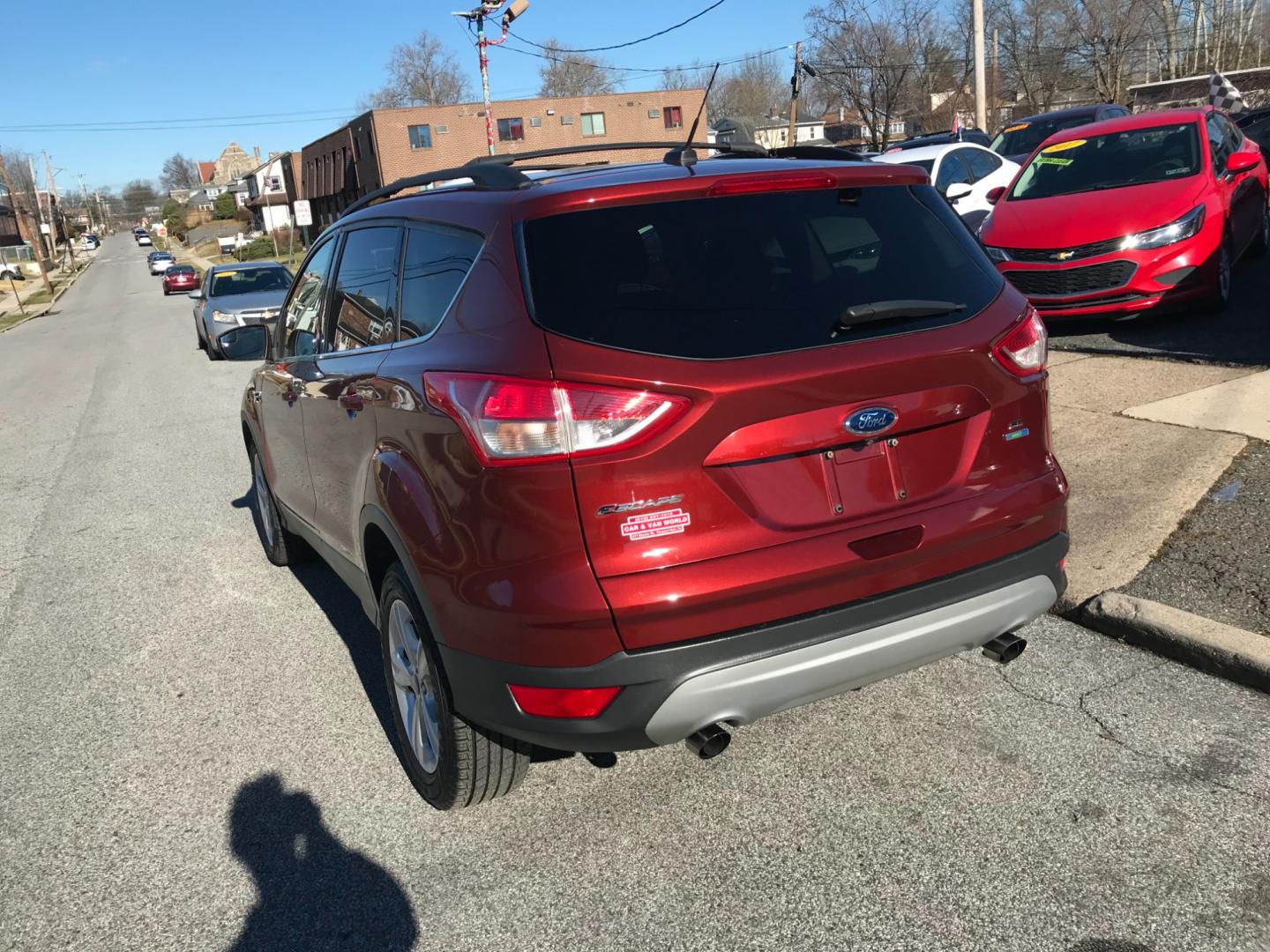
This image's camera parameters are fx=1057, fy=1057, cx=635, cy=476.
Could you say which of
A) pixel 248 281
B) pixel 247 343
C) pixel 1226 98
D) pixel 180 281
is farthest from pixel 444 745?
pixel 180 281

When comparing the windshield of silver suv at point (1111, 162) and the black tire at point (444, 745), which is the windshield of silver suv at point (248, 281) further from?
the black tire at point (444, 745)

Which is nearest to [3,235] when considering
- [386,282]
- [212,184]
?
[212,184]

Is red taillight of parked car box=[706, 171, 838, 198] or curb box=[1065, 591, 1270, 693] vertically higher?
red taillight of parked car box=[706, 171, 838, 198]

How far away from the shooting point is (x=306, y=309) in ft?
15.6

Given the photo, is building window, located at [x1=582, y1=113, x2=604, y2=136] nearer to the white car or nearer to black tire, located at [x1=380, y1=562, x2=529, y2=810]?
the white car

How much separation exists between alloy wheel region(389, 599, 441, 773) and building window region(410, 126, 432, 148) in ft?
209

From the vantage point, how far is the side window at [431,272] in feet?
10.1

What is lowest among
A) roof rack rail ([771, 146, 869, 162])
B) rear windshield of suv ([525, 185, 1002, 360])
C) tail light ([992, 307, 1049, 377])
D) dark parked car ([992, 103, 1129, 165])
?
tail light ([992, 307, 1049, 377])

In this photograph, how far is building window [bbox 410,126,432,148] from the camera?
62.7 metres

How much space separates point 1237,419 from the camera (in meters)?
6.35

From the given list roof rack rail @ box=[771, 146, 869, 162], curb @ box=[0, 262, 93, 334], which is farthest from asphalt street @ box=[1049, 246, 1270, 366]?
curb @ box=[0, 262, 93, 334]

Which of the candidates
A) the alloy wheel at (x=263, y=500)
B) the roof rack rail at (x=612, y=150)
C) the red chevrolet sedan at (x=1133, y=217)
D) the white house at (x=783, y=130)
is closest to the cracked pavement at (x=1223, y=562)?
the roof rack rail at (x=612, y=150)

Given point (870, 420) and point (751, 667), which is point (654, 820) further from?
point (870, 420)

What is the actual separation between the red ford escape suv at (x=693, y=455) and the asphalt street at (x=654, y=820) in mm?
385
